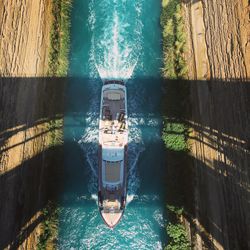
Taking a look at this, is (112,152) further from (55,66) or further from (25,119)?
(55,66)

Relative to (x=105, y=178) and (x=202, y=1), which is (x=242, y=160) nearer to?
(x=105, y=178)

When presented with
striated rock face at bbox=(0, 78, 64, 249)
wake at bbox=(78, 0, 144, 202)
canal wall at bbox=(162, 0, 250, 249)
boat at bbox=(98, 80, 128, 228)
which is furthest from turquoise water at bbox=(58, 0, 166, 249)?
canal wall at bbox=(162, 0, 250, 249)

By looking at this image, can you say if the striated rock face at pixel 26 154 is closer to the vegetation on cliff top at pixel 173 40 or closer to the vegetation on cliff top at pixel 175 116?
the vegetation on cliff top at pixel 175 116

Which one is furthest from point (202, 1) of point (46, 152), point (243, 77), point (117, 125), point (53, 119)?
point (46, 152)

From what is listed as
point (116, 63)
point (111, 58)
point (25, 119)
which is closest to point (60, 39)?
point (111, 58)

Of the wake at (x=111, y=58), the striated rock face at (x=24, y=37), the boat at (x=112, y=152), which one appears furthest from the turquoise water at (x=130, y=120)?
the striated rock face at (x=24, y=37)
